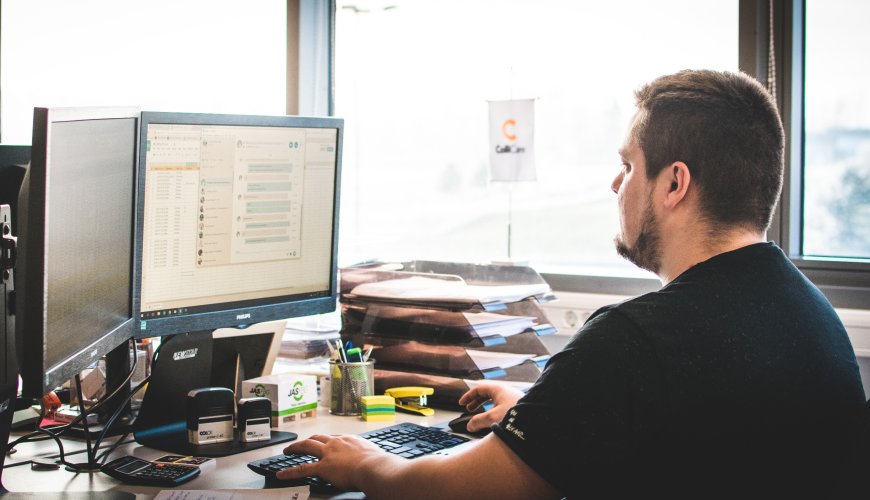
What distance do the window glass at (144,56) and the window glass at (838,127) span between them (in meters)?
1.68

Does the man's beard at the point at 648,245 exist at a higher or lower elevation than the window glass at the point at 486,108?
lower

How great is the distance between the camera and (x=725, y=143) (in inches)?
47.6

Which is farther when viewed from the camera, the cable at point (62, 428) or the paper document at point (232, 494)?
the cable at point (62, 428)

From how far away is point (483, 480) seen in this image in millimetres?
1102

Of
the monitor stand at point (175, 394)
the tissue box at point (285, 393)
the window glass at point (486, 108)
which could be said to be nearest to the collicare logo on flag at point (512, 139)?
the window glass at point (486, 108)

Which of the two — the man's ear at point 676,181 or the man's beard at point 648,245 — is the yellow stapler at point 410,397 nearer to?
the man's beard at point 648,245

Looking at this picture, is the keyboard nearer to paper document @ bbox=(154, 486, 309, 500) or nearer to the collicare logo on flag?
paper document @ bbox=(154, 486, 309, 500)

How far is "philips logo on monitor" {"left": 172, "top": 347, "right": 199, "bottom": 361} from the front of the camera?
161cm

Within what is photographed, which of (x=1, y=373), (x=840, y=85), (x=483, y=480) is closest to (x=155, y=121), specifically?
(x=1, y=373)

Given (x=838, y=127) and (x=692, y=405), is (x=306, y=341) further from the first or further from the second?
(x=838, y=127)

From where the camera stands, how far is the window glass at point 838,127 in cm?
231

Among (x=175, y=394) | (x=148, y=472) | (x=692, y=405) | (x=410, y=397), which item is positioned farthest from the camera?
(x=410, y=397)

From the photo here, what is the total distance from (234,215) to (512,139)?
1161 mm

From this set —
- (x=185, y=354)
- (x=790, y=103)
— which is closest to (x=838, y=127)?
(x=790, y=103)
